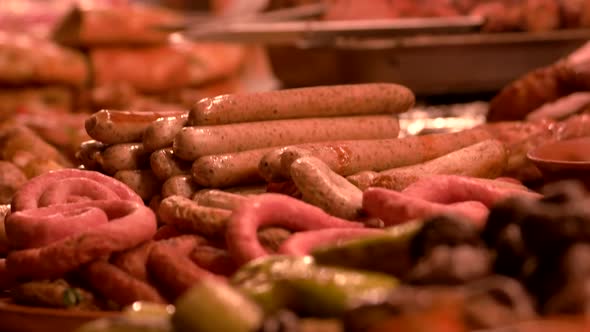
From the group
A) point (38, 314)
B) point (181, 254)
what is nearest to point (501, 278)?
point (181, 254)

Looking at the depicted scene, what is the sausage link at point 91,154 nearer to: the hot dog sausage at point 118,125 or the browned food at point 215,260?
the hot dog sausage at point 118,125

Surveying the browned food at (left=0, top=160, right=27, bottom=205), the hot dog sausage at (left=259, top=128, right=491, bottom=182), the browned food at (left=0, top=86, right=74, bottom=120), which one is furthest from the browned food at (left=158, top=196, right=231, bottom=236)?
the browned food at (left=0, top=86, right=74, bottom=120)

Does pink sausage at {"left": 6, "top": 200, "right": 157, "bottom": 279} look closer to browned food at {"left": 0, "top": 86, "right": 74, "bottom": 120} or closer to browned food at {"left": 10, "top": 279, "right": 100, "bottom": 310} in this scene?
browned food at {"left": 10, "top": 279, "right": 100, "bottom": 310}

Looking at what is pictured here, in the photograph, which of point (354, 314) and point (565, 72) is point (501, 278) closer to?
point (354, 314)

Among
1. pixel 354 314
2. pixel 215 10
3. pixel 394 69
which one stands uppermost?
pixel 354 314

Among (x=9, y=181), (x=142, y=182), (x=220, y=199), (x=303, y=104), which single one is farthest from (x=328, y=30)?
(x=220, y=199)
